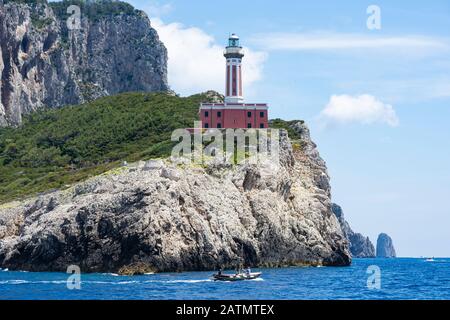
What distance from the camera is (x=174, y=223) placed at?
3199 inches

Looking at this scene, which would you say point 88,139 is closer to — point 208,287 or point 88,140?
point 88,140

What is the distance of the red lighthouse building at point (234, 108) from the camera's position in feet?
340

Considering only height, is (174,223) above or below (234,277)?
above

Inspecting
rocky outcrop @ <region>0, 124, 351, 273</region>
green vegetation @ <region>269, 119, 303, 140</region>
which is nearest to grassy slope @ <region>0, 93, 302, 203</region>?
green vegetation @ <region>269, 119, 303, 140</region>

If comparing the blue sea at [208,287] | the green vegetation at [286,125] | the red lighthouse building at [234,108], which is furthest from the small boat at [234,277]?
the green vegetation at [286,125]

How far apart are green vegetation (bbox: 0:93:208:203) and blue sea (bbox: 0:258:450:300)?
2936 cm

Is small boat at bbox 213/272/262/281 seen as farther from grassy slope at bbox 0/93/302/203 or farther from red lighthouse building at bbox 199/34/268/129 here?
red lighthouse building at bbox 199/34/268/129

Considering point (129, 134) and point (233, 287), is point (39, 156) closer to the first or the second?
point (129, 134)

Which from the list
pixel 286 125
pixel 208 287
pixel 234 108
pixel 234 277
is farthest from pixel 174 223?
pixel 286 125

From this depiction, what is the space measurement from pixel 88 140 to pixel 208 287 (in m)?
75.0

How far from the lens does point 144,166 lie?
294 ft

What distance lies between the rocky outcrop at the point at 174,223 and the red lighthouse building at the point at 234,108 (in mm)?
9864

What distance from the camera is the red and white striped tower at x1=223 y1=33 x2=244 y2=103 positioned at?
338 ft
